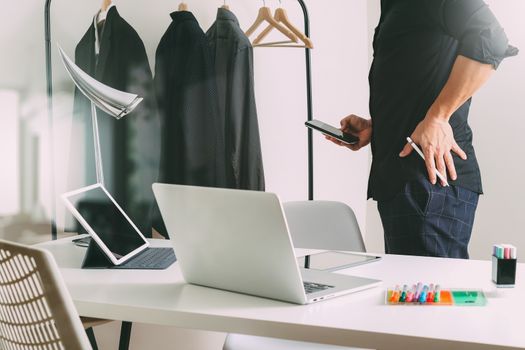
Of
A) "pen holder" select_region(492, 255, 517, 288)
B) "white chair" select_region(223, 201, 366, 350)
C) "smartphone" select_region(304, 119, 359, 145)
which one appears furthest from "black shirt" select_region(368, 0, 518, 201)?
"pen holder" select_region(492, 255, 517, 288)

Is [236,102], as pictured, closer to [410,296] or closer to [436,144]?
[436,144]

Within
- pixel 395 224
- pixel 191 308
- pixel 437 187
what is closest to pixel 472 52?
pixel 437 187

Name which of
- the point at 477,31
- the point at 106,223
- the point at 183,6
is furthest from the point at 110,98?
the point at 477,31

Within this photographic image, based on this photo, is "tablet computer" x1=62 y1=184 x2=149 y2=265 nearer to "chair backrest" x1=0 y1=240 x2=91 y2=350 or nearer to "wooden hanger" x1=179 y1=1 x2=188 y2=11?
"chair backrest" x1=0 y1=240 x2=91 y2=350

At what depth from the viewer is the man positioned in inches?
71.6

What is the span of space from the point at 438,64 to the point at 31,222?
1572 mm

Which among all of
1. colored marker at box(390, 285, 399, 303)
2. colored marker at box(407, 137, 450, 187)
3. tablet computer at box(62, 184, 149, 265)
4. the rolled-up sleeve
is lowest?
colored marker at box(390, 285, 399, 303)

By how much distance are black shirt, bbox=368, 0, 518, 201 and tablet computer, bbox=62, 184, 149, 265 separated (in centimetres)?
74

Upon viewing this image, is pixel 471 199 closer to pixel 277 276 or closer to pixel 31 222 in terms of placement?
pixel 277 276

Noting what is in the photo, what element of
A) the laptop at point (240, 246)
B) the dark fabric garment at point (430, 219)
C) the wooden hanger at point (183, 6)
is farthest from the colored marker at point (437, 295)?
the wooden hanger at point (183, 6)

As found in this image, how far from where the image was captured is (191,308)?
1229 millimetres

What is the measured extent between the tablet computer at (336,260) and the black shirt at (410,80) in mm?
310

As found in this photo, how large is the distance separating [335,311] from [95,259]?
684 mm

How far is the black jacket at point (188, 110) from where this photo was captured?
2.71m
